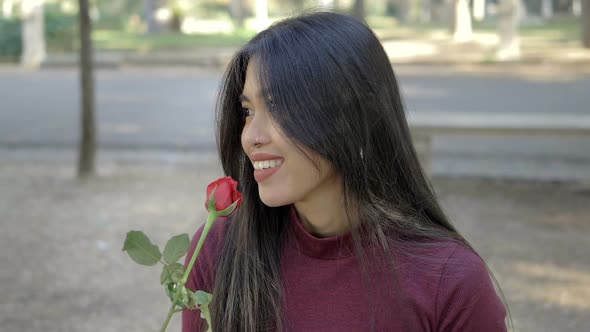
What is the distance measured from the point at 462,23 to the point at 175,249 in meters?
23.2

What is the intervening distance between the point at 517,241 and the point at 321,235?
4751 mm

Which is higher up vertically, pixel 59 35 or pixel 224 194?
pixel 59 35

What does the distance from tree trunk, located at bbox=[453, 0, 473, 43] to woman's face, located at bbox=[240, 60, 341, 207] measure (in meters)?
22.3

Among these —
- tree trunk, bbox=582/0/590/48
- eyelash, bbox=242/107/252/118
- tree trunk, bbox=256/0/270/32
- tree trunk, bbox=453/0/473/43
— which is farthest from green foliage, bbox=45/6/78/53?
eyelash, bbox=242/107/252/118

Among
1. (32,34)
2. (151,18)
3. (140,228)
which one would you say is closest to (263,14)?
(32,34)

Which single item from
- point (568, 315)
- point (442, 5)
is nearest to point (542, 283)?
point (568, 315)

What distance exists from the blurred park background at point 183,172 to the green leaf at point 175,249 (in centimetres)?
67

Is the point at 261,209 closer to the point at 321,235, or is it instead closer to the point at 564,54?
the point at 321,235

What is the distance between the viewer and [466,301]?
149 centimetres

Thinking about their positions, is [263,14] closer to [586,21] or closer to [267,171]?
[586,21]

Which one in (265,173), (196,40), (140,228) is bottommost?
→ (140,228)

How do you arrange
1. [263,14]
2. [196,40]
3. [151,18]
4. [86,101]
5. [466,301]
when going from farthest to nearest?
1. [151,18]
2. [196,40]
3. [263,14]
4. [86,101]
5. [466,301]

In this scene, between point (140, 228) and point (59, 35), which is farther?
point (59, 35)

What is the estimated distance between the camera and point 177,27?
Answer: 30.1m
